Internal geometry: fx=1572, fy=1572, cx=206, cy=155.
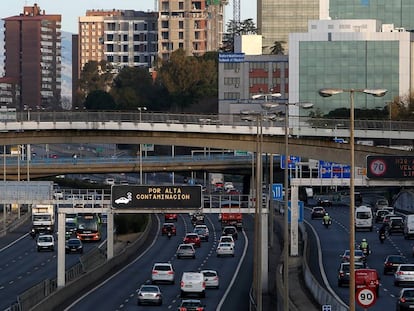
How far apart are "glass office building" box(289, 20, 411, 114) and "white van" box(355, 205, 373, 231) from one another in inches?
2448

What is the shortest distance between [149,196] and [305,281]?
9296 millimetres

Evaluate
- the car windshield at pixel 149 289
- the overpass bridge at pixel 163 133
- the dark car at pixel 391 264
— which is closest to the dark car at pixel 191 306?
the car windshield at pixel 149 289

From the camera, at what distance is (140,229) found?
136m

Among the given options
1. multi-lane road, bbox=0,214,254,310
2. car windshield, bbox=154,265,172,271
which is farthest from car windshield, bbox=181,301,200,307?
car windshield, bbox=154,265,172,271

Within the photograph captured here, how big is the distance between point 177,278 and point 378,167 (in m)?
14.4

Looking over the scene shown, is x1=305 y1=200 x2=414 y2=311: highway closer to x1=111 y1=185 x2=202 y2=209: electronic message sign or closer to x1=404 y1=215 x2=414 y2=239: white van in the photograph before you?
x1=404 y1=215 x2=414 y2=239: white van

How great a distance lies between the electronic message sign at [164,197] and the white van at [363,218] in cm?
4306

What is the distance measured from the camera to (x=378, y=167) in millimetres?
85062

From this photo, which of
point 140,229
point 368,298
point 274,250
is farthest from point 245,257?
point 368,298

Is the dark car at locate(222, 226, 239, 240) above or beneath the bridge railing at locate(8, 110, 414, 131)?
beneath

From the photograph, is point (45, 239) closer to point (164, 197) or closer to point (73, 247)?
point (73, 247)

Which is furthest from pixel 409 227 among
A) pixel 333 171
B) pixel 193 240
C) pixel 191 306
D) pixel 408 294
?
pixel 408 294

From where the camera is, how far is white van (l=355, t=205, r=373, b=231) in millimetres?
123125

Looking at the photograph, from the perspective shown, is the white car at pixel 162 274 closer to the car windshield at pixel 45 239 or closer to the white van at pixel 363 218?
the car windshield at pixel 45 239
